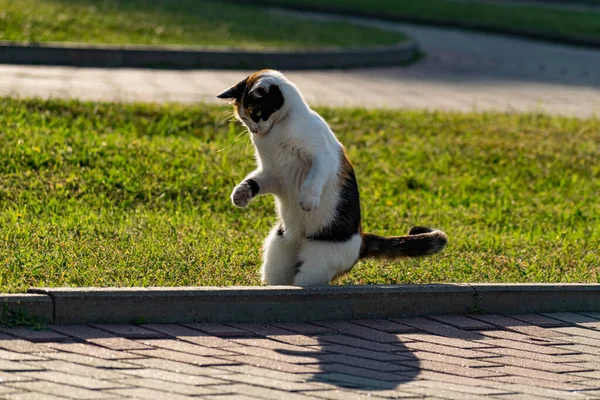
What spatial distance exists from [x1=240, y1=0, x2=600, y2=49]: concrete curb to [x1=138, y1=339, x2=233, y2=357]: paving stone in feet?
53.0

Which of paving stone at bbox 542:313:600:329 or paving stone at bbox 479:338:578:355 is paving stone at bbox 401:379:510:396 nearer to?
paving stone at bbox 479:338:578:355

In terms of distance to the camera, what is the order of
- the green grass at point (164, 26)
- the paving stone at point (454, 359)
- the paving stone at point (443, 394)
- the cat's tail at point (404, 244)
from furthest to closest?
the green grass at point (164, 26) < the cat's tail at point (404, 244) < the paving stone at point (454, 359) < the paving stone at point (443, 394)

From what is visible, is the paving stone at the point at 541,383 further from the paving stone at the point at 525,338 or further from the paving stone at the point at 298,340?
the paving stone at the point at 298,340

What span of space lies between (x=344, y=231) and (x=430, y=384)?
1359mm

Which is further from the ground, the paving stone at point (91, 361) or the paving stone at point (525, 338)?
the paving stone at point (91, 361)

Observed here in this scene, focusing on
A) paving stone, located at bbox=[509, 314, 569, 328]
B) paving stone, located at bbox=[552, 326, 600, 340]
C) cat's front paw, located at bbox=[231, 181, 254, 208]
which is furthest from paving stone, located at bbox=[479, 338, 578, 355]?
cat's front paw, located at bbox=[231, 181, 254, 208]

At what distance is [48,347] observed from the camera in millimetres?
4848

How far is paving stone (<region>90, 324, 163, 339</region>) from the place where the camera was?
5.14 meters

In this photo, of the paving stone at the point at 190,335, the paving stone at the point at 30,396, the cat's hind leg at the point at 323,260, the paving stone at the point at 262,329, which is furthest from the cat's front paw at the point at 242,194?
the paving stone at the point at 30,396

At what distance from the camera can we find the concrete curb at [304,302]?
5.22 meters

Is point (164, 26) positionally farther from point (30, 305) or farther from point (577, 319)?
point (30, 305)

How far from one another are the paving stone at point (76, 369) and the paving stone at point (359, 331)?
143 cm

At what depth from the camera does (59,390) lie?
4.34 metres

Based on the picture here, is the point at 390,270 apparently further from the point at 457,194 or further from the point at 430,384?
the point at 457,194
